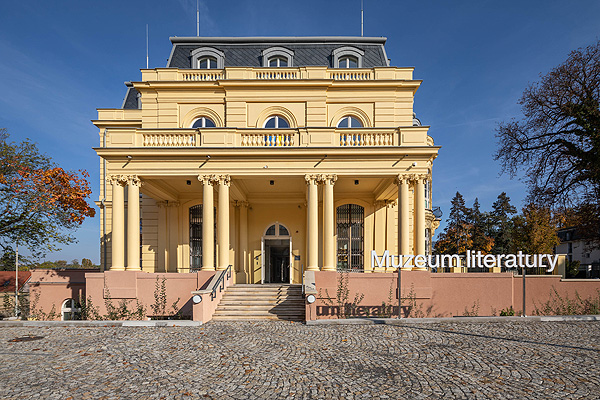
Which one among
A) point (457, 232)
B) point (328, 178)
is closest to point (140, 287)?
point (328, 178)

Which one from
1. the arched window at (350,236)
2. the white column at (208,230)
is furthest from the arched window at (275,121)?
the arched window at (350,236)

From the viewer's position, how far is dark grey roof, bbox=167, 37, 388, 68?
742 inches

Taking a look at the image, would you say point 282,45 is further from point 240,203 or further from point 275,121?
point 240,203

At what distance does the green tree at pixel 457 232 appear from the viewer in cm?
5266

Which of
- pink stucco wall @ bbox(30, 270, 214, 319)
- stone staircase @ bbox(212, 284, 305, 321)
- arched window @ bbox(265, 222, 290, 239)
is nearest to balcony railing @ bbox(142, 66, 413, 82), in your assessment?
arched window @ bbox(265, 222, 290, 239)

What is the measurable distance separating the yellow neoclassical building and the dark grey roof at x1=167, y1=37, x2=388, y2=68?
0.06m

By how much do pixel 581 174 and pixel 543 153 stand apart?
6.65ft

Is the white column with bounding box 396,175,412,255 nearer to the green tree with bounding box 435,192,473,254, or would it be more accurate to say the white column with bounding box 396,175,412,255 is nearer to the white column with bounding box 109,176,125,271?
the white column with bounding box 109,176,125,271

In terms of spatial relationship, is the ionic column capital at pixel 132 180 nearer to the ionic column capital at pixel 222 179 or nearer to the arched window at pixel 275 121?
the ionic column capital at pixel 222 179

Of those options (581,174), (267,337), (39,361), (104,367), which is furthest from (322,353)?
(581,174)

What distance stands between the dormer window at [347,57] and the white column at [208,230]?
967 centimetres

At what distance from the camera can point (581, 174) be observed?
51.2 feet

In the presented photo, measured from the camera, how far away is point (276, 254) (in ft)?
62.8

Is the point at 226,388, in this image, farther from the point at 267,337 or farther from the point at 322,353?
the point at 267,337
